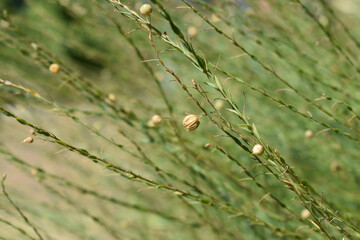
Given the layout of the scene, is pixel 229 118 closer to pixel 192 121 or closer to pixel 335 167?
pixel 335 167

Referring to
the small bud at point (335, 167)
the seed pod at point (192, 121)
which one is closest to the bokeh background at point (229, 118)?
the small bud at point (335, 167)

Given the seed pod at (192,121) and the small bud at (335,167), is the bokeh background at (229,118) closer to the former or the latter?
the small bud at (335,167)

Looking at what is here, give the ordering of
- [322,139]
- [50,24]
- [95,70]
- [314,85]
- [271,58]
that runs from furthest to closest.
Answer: [95,70], [50,24], [271,58], [322,139], [314,85]

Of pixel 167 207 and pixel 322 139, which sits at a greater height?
pixel 322 139

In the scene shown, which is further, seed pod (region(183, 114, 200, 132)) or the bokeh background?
the bokeh background

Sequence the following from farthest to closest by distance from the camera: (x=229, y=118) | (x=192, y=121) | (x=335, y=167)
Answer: (x=229, y=118) < (x=335, y=167) < (x=192, y=121)

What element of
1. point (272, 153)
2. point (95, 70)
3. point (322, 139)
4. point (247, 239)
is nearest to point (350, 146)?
point (322, 139)

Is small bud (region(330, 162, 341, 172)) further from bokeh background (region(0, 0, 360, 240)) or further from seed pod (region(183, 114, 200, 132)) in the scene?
seed pod (region(183, 114, 200, 132))

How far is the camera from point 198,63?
0.45m

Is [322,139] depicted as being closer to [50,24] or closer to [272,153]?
[272,153]

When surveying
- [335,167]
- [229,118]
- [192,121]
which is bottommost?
[229,118]

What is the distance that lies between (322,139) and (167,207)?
0.82 metres

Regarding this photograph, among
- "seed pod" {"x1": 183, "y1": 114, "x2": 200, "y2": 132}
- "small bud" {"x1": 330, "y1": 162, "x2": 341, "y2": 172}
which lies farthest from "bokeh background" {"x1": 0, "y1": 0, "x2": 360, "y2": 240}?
"seed pod" {"x1": 183, "y1": 114, "x2": 200, "y2": 132}

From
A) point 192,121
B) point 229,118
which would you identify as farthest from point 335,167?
point 192,121
